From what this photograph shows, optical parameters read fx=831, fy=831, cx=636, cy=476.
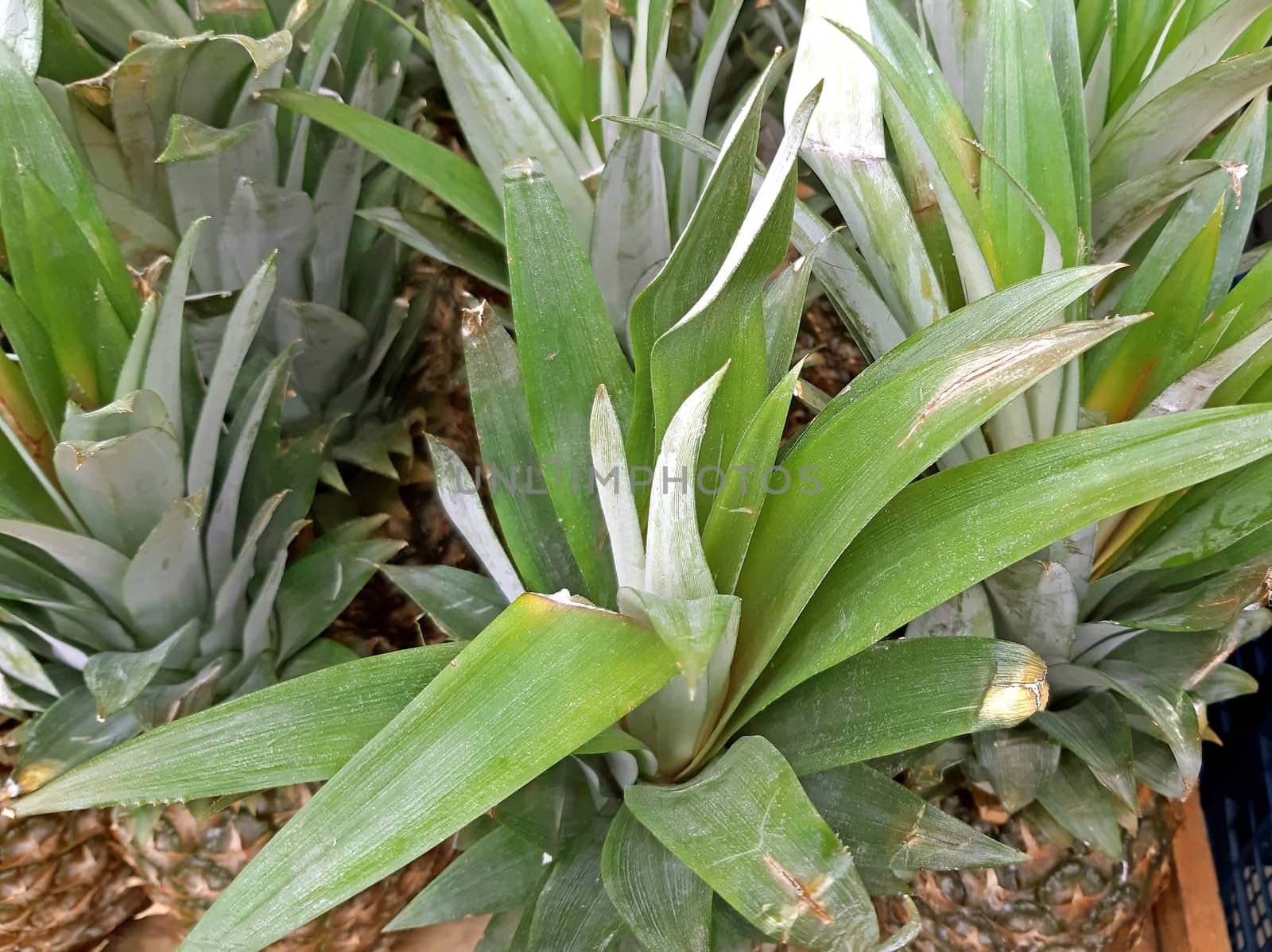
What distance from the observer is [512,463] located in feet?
1.78

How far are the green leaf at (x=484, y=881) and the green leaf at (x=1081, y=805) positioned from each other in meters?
0.36

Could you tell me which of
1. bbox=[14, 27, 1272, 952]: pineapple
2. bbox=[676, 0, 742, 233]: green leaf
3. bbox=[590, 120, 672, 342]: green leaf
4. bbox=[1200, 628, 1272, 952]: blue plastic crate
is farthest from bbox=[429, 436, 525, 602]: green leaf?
bbox=[1200, 628, 1272, 952]: blue plastic crate

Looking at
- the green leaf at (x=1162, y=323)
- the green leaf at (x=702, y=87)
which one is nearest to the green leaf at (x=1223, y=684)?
the green leaf at (x=1162, y=323)

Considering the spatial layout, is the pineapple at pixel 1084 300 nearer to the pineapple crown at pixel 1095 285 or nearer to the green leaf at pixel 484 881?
the pineapple crown at pixel 1095 285

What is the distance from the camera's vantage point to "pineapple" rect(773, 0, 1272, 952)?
51 centimetres

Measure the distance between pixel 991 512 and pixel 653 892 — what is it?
10.4 inches

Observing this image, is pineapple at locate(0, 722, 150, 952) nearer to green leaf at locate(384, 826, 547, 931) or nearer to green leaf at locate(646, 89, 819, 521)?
green leaf at locate(384, 826, 547, 931)

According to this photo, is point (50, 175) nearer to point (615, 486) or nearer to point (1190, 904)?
point (615, 486)

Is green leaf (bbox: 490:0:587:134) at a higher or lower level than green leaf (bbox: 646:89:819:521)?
higher

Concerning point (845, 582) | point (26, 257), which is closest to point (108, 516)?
point (26, 257)

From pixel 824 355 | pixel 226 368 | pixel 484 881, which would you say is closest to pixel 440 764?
pixel 484 881

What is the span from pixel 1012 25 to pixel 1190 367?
24 centimetres

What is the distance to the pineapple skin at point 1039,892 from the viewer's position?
0.64 m

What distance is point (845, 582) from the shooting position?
44cm
